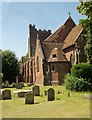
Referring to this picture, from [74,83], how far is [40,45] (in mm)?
18525

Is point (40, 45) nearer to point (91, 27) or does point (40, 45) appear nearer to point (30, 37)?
point (91, 27)

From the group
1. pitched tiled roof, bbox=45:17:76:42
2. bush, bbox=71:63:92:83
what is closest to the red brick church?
pitched tiled roof, bbox=45:17:76:42

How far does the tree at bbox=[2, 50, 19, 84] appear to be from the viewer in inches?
1982

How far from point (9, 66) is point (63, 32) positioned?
14453 mm

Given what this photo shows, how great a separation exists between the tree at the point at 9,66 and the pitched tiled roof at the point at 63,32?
371 inches

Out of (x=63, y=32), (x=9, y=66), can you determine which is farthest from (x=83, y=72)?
(x=9, y=66)

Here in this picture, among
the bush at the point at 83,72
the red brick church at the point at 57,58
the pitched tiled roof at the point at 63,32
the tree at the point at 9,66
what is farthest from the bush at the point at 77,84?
the tree at the point at 9,66

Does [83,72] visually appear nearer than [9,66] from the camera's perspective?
Yes

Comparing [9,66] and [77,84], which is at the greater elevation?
[9,66]

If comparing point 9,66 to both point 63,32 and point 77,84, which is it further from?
point 77,84

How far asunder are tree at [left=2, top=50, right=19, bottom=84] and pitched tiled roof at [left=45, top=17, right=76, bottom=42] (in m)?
9.43

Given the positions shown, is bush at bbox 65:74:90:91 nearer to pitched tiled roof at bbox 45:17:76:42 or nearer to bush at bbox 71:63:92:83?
bush at bbox 71:63:92:83

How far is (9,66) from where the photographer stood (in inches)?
2018

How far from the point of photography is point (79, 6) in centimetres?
1864
